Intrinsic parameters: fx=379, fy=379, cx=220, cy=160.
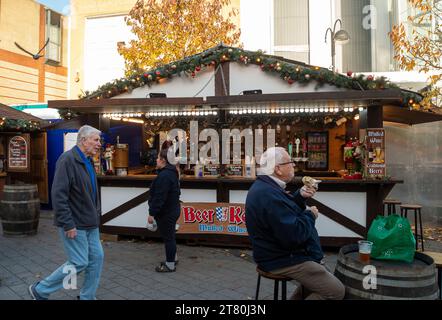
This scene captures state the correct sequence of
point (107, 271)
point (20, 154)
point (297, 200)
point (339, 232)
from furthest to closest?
1. point (20, 154)
2. point (339, 232)
3. point (107, 271)
4. point (297, 200)

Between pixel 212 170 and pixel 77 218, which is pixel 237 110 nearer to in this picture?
pixel 212 170

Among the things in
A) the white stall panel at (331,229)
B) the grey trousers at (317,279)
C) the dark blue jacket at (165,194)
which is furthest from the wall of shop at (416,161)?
the grey trousers at (317,279)

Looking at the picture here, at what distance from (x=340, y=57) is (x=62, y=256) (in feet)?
40.8

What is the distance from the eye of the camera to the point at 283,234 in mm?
3045

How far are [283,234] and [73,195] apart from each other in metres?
2.13

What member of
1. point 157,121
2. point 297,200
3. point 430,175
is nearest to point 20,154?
point 157,121

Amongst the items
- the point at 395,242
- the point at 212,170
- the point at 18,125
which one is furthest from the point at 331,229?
the point at 18,125

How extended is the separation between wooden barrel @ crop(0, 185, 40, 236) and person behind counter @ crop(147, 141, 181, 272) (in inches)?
145

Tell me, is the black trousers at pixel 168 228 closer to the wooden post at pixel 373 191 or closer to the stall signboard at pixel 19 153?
the wooden post at pixel 373 191

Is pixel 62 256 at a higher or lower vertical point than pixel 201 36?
lower

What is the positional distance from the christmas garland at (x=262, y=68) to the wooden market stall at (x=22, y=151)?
3264mm

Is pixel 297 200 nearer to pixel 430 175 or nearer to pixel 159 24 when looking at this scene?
pixel 430 175

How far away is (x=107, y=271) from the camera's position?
222 inches
